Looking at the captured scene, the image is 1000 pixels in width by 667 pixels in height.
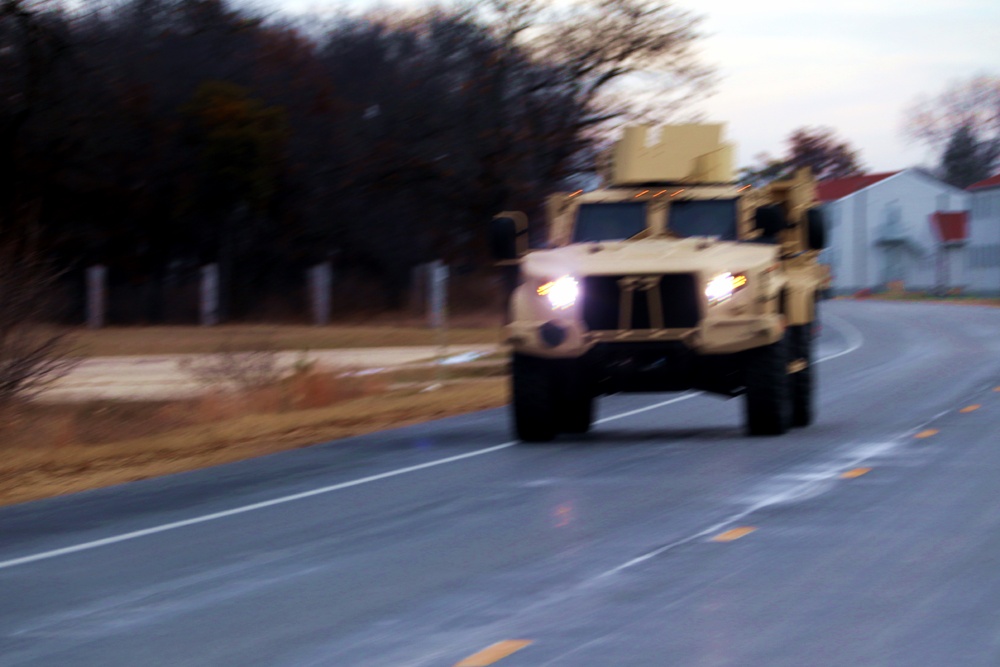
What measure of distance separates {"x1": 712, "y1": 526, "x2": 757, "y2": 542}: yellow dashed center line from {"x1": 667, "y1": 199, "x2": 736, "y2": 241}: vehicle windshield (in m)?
6.39

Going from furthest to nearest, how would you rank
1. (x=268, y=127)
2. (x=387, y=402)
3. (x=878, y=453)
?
(x=268, y=127) < (x=387, y=402) < (x=878, y=453)

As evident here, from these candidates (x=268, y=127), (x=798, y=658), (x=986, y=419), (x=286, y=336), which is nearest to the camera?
(x=798, y=658)

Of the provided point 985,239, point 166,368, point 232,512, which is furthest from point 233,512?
point 985,239

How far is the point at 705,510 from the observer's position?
10211mm

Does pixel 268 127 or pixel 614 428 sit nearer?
pixel 614 428

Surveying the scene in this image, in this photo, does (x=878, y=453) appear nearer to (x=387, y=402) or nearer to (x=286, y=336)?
(x=387, y=402)

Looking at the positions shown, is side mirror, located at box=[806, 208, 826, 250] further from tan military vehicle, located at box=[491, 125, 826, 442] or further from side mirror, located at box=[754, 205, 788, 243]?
side mirror, located at box=[754, 205, 788, 243]

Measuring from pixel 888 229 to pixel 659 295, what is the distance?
78.7 meters

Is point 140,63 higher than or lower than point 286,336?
higher

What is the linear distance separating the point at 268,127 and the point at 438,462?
27189 millimetres

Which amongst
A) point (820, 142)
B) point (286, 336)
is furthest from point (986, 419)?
point (820, 142)

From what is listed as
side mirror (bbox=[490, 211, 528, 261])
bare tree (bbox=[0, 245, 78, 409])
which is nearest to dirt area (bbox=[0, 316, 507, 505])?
bare tree (bbox=[0, 245, 78, 409])

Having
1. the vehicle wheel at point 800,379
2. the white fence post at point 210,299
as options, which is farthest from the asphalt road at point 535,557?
the white fence post at point 210,299

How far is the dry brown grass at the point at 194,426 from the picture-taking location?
1415 cm
